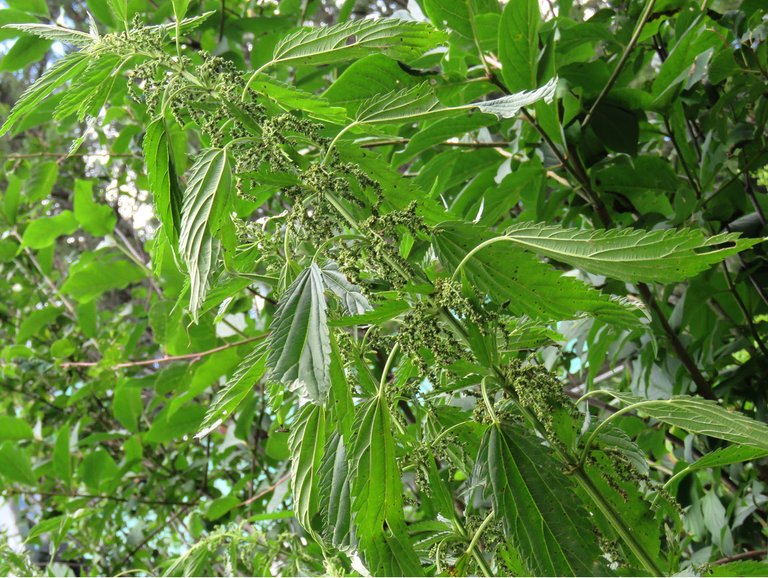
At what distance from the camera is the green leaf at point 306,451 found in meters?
0.59

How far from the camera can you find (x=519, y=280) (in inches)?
21.6

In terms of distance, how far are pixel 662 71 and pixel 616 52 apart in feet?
0.62

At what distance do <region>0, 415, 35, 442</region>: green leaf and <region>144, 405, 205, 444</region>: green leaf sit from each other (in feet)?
1.32

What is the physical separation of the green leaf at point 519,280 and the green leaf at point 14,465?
4.30 ft

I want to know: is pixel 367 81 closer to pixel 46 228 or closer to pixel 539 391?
pixel 539 391

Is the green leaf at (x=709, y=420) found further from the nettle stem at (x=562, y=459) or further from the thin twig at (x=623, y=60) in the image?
the thin twig at (x=623, y=60)

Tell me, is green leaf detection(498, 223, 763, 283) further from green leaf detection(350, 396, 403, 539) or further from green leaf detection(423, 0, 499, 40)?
green leaf detection(423, 0, 499, 40)

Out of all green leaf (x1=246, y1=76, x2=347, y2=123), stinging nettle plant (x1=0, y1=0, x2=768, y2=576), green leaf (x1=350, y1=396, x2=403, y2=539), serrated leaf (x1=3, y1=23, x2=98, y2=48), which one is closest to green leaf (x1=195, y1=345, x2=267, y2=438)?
stinging nettle plant (x1=0, y1=0, x2=768, y2=576)

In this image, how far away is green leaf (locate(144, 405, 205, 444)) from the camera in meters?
1.51

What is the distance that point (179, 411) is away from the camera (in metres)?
1.51

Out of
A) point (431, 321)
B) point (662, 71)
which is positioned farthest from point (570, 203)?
point (431, 321)

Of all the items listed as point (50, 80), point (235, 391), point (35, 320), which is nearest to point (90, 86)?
point (50, 80)

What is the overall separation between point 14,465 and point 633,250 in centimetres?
147

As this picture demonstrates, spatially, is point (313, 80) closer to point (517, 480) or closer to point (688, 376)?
point (688, 376)
